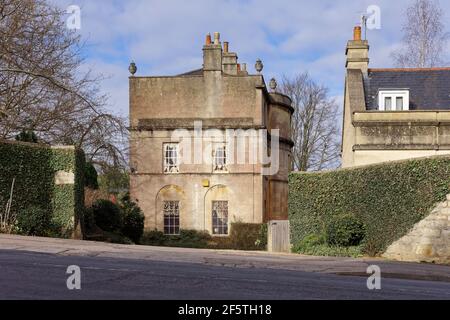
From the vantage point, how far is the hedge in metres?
18.1

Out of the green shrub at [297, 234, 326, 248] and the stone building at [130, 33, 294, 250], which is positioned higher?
the stone building at [130, 33, 294, 250]

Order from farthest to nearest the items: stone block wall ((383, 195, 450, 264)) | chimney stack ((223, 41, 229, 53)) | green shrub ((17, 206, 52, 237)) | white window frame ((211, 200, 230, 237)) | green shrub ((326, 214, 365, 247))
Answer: chimney stack ((223, 41, 229, 53)) < white window frame ((211, 200, 230, 237)) < green shrub ((17, 206, 52, 237)) < green shrub ((326, 214, 365, 247)) < stone block wall ((383, 195, 450, 264))

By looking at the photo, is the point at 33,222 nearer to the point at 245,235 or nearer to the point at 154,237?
the point at 154,237

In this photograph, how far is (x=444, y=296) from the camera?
10.4 m

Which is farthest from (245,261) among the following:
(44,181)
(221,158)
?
(221,158)

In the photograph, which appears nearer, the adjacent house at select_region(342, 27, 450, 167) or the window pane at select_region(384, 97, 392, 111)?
the adjacent house at select_region(342, 27, 450, 167)

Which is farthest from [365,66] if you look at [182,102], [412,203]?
[412,203]

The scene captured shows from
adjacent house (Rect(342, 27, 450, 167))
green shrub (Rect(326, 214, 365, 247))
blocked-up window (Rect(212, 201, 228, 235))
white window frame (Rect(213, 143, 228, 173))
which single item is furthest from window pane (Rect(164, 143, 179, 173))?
green shrub (Rect(326, 214, 365, 247))

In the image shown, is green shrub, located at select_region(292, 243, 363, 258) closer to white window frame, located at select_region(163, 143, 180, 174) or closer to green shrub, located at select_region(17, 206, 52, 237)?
green shrub, located at select_region(17, 206, 52, 237)

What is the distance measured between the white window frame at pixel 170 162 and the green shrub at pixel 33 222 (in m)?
14.4

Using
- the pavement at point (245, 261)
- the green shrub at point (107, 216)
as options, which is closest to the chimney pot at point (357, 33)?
the green shrub at point (107, 216)

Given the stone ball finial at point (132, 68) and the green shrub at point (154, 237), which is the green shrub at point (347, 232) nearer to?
the green shrub at point (154, 237)

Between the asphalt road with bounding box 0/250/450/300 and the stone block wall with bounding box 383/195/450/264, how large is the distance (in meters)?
5.37
